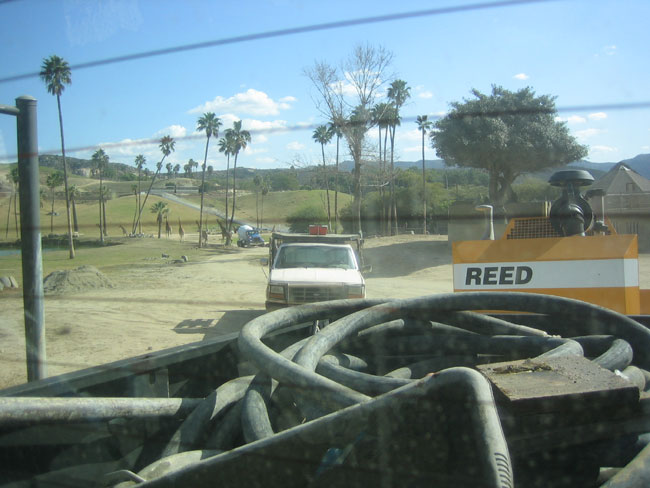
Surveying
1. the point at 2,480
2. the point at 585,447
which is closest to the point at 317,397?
the point at 585,447

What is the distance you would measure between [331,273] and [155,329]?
3.63 metres

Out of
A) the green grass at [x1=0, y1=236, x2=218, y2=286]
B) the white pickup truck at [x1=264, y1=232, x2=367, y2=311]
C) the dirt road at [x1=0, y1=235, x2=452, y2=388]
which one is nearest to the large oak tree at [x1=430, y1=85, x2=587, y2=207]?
the dirt road at [x1=0, y1=235, x2=452, y2=388]

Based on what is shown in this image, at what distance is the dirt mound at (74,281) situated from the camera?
50.4ft

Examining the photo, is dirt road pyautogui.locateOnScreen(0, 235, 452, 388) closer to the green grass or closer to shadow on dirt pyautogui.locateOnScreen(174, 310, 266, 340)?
shadow on dirt pyautogui.locateOnScreen(174, 310, 266, 340)

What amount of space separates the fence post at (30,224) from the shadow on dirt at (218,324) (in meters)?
3.76

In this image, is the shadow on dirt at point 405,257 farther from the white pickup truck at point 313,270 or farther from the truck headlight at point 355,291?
the truck headlight at point 355,291

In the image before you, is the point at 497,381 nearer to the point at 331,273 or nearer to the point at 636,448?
the point at 636,448

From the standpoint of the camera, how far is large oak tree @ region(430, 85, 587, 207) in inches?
683

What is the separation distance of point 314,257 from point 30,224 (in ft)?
18.0

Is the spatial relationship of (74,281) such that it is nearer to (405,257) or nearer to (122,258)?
(405,257)

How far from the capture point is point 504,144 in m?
17.3

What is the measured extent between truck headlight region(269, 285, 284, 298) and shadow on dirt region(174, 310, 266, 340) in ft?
4.01

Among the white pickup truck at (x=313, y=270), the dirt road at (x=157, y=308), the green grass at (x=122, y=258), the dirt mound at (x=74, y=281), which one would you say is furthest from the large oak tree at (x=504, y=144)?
the green grass at (x=122, y=258)

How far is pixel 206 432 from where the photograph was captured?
7.45 feet
